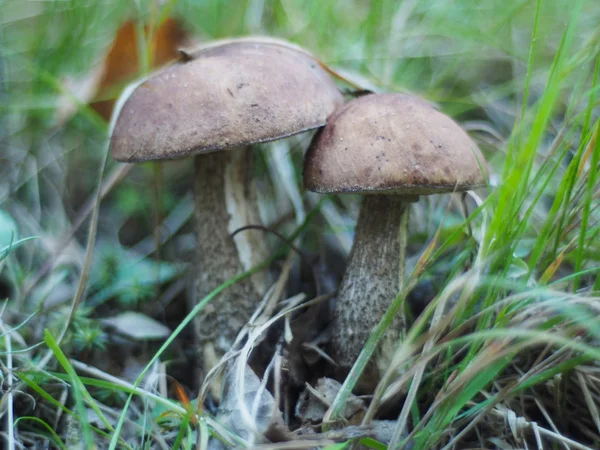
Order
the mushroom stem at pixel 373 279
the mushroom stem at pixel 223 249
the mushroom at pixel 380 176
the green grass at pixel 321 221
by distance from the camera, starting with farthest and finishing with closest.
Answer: the mushroom stem at pixel 223 249
the mushroom stem at pixel 373 279
the mushroom at pixel 380 176
the green grass at pixel 321 221

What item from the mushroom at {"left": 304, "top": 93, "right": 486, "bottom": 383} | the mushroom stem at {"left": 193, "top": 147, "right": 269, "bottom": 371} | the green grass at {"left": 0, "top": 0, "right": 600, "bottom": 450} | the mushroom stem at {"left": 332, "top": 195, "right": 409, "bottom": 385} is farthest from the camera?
the mushroom stem at {"left": 193, "top": 147, "right": 269, "bottom": 371}

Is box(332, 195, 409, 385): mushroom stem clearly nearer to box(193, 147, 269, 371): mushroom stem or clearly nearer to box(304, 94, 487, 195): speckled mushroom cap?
box(304, 94, 487, 195): speckled mushroom cap

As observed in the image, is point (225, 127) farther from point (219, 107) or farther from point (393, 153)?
point (393, 153)

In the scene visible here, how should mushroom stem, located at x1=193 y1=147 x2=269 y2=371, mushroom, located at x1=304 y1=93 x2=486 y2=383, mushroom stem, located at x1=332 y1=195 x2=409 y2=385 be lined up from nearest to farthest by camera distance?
mushroom, located at x1=304 y1=93 x2=486 y2=383 → mushroom stem, located at x1=332 y1=195 x2=409 y2=385 → mushroom stem, located at x1=193 y1=147 x2=269 y2=371

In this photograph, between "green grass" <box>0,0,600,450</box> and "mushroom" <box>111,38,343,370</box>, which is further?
"mushroom" <box>111,38,343,370</box>

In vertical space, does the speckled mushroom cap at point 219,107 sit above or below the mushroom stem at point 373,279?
above

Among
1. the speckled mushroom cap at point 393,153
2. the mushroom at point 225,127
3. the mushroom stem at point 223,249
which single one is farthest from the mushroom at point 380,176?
the mushroom stem at point 223,249

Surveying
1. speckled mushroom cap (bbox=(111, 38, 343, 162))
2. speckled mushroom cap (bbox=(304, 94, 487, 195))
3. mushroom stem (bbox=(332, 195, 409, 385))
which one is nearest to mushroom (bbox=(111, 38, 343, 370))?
speckled mushroom cap (bbox=(111, 38, 343, 162))

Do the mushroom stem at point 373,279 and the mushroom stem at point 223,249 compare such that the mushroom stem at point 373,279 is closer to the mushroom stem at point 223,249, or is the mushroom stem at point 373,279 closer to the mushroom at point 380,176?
the mushroom at point 380,176
